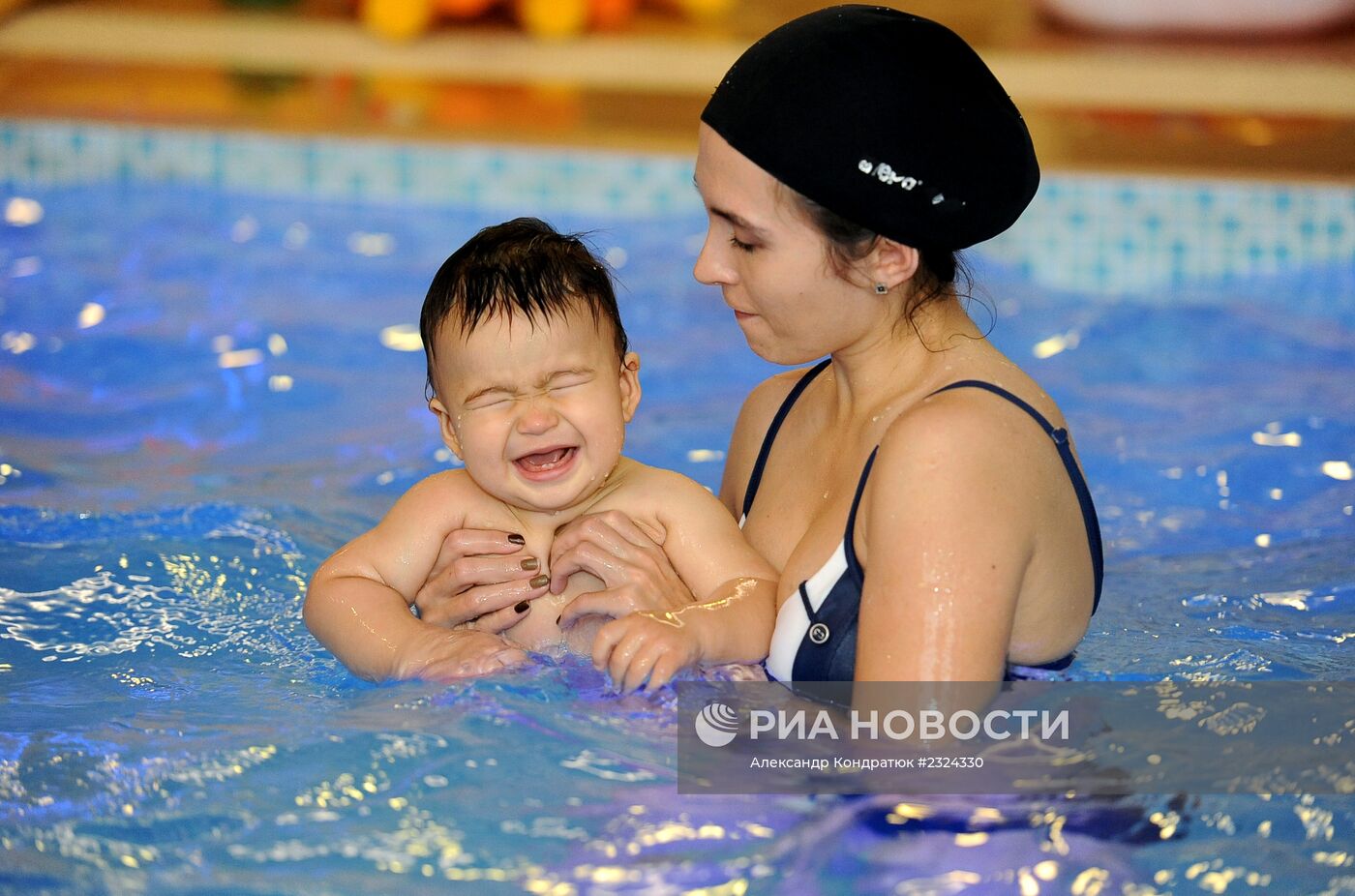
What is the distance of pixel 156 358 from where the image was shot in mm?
5859

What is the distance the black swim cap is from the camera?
254 cm

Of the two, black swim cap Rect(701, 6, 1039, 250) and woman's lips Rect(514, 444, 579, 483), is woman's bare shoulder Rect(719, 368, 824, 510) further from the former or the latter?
black swim cap Rect(701, 6, 1039, 250)

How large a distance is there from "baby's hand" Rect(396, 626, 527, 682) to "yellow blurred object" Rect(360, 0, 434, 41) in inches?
293

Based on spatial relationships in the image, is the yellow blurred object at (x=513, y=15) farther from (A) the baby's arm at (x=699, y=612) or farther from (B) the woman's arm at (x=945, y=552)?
(B) the woman's arm at (x=945, y=552)

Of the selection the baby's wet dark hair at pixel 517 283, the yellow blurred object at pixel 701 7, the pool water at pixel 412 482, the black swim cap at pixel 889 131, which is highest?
the yellow blurred object at pixel 701 7

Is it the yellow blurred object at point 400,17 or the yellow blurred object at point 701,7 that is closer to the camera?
the yellow blurred object at point 400,17

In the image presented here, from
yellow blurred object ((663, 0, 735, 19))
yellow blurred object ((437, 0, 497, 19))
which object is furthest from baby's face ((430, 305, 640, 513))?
yellow blurred object ((663, 0, 735, 19))

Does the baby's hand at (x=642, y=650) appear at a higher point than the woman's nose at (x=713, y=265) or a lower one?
lower

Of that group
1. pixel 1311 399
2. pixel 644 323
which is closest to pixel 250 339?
pixel 644 323

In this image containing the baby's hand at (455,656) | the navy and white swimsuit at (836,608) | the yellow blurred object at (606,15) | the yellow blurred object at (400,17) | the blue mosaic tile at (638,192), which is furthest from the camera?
the yellow blurred object at (606,15)

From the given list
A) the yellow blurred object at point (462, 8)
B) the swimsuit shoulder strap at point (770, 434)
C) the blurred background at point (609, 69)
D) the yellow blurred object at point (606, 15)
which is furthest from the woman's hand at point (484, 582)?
the yellow blurred object at point (606, 15)

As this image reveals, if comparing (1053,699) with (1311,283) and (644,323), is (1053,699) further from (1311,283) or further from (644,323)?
(1311,283)

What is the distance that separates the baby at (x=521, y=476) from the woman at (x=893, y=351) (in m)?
0.18

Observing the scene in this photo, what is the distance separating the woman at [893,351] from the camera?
248cm
